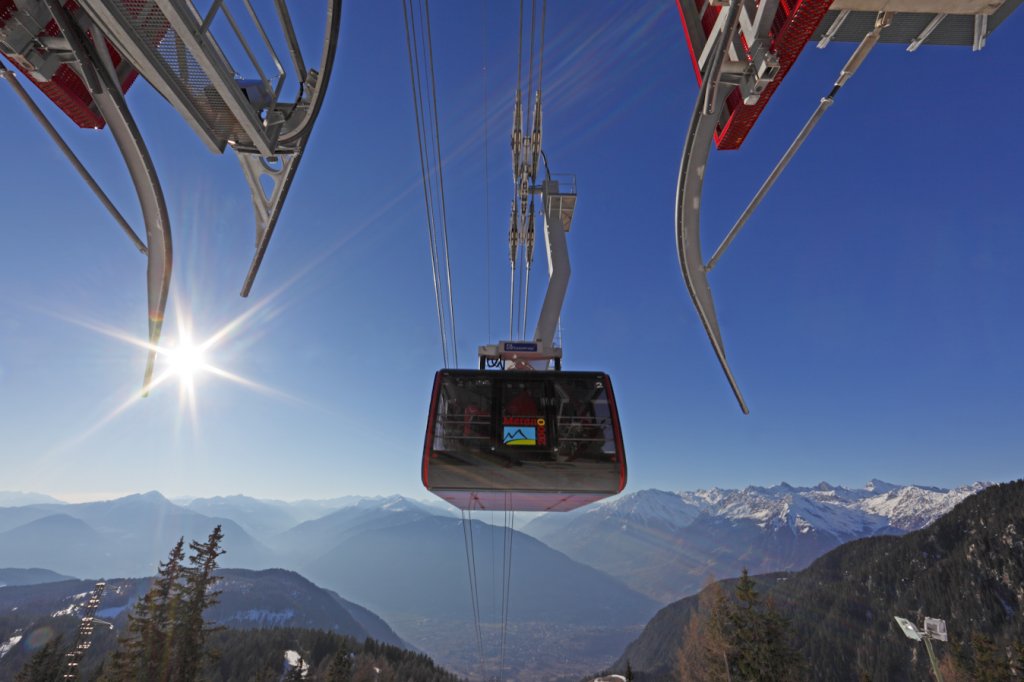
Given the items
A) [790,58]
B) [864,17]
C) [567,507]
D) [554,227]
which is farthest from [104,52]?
[554,227]

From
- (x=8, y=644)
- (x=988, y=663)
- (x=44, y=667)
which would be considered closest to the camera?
(x=44, y=667)

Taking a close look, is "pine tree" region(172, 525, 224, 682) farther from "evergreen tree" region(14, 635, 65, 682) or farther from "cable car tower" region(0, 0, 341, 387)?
Result: "cable car tower" region(0, 0, 341, 387)

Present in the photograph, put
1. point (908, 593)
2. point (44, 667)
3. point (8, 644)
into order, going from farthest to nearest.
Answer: point (8, 644), point (908, 593), point (44, 667)

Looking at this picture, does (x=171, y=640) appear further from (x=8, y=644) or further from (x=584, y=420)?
(x=8, y=644)

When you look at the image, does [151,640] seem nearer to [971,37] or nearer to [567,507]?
[567,507]

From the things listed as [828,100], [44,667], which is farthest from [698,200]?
[44,667]

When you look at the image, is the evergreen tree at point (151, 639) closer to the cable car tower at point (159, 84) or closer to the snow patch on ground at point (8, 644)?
the cable car tower at point (159, 84)

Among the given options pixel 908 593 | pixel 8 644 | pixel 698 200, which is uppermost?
pixel 698 200
